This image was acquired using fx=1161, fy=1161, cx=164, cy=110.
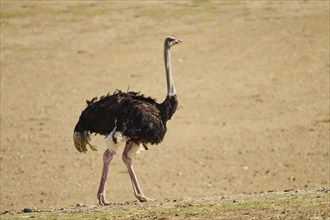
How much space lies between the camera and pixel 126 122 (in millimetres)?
11891

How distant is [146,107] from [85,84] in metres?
8.39

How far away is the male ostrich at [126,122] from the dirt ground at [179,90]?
10.7 feet

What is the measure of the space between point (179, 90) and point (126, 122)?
26.7 feet

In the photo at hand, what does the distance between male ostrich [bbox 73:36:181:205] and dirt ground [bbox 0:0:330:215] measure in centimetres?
325

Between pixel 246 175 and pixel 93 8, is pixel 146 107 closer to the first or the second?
pixel 246 175

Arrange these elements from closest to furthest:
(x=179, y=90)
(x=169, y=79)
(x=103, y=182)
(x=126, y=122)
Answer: (x=126, y=122) < (x=103, y=182) < (x=169, y=79) < (x=179, y=90)

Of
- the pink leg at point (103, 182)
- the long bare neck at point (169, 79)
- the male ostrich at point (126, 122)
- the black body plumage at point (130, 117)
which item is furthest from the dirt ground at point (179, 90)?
the black body plumage at point (130, 117)

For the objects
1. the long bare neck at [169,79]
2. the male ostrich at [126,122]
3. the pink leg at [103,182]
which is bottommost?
the pink leg at [103,182]

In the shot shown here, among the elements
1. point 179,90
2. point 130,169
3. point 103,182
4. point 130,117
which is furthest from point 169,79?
point 179,90

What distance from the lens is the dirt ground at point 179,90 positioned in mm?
16359

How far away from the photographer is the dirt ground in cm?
1636

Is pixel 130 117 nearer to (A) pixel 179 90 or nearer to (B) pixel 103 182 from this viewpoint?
(B) pixel 103 182

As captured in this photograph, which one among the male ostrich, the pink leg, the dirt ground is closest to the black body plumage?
the male ostrich

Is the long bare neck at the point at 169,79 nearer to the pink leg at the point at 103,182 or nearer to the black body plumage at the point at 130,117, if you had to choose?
the black body plumage at the point at 130,117
